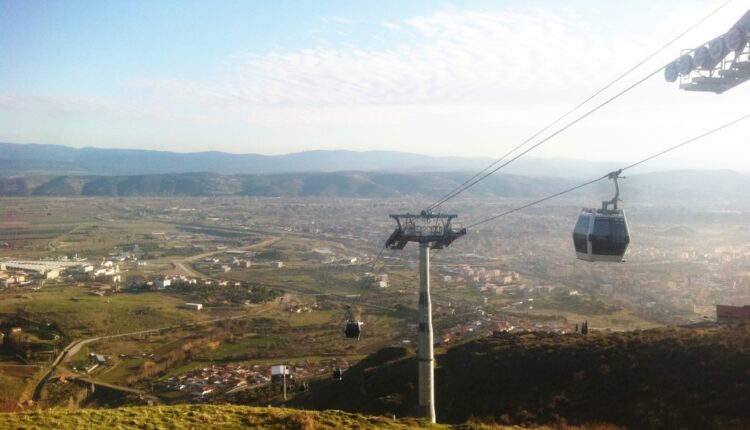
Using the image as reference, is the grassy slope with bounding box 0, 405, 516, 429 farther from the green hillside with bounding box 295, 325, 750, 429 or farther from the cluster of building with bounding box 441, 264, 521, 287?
the cluster of building with bounding box 441, 264, 521, 287

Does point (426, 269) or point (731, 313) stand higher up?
point (426, 269)

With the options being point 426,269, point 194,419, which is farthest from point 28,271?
point 426,269

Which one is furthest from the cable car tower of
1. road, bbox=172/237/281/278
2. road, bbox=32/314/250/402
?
road, bbox=172/237/281/278

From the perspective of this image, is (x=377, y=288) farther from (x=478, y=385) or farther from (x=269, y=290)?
(x=478, y=385)

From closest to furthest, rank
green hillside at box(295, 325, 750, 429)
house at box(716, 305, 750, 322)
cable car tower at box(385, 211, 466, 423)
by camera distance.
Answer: cable car tower at box(385, 211, 466, 423) < green hillside at box(295, 325, 750, 429) < house at box(716, 305, 750, 322)

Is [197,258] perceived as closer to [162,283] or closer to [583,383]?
[162,283]

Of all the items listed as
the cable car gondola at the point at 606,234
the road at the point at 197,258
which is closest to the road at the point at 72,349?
the road at the point at 197,258

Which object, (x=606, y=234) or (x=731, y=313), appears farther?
(x=731, y=313)
